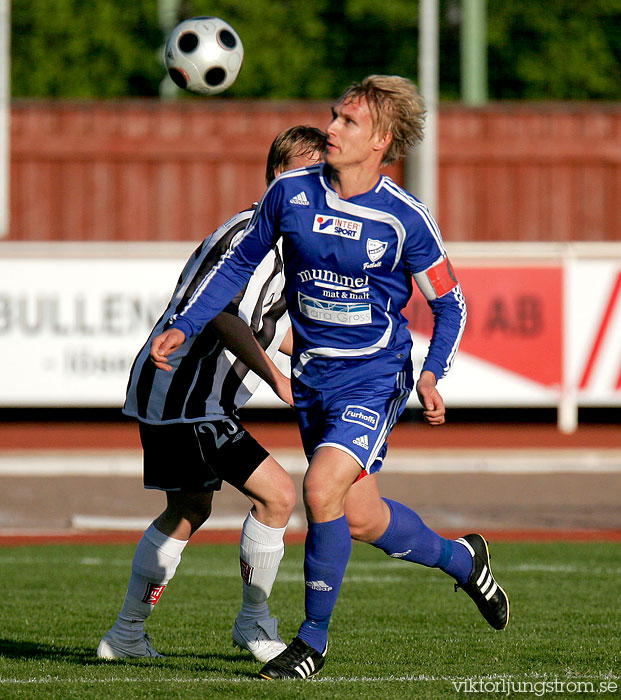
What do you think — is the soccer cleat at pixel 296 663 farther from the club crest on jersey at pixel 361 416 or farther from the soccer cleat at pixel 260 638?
the club crest on jersey at pixel 361 416

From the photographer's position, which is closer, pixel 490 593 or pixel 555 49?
pixel 490 593

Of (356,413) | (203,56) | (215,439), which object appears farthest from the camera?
(203,56)

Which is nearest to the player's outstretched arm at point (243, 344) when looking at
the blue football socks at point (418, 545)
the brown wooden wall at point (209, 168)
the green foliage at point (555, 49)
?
the blue football socks at point (418, 545)

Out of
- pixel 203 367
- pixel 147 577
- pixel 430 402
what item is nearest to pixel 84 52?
pixel 203 367

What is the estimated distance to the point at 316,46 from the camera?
33.5 m

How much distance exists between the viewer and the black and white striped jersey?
4934mm

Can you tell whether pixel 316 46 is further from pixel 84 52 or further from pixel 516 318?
pixel 516 318

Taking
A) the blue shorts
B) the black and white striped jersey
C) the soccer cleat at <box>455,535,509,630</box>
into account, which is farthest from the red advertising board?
the blue shorts

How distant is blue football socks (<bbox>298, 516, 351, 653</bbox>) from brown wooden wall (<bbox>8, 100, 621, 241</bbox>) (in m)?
14.8

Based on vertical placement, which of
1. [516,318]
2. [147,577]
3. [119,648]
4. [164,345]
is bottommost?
[119,648]

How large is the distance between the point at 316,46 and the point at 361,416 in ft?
98.6

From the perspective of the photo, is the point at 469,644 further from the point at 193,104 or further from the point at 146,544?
the point at 193,104

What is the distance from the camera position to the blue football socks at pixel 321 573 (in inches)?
179

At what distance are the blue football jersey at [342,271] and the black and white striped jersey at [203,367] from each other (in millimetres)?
213
